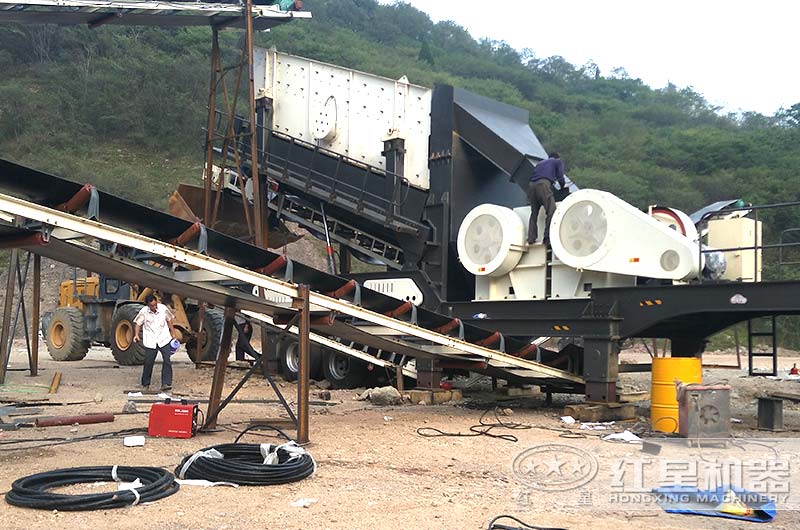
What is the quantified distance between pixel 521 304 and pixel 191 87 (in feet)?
169

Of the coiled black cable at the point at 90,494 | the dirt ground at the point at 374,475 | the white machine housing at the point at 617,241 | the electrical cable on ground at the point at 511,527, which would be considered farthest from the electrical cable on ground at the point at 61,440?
the white machine housing at the point at 617,241

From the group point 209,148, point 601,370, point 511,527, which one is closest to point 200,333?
point 209,148

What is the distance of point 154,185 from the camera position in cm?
4753

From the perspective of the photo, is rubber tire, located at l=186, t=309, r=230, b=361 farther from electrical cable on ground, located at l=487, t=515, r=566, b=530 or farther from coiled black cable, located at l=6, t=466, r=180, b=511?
electrical cable on ground, located at l=487, t=515, r=566, b=530

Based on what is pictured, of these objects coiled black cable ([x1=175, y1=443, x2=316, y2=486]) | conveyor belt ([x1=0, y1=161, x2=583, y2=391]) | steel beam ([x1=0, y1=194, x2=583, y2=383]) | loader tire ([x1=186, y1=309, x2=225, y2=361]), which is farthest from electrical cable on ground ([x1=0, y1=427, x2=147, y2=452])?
loader tire ([x1=186, y1=309, x2=225, y2=361])

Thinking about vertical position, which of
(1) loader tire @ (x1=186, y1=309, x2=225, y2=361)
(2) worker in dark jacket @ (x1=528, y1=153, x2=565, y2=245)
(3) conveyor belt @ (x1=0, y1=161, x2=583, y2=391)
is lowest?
(1) loader tire @ (x1=186, y1=309, x2=225, y2=361)

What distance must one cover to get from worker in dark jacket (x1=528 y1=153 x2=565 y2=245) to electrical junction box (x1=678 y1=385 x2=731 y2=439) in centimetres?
331

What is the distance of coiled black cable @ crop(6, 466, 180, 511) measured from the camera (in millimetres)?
5219

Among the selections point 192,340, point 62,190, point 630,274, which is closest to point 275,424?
point 62,190

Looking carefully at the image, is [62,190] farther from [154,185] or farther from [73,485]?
[154,185]

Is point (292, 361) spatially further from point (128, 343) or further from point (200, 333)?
point (128, 343)

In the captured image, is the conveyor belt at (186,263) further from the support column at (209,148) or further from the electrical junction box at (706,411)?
the support column at (209,148)

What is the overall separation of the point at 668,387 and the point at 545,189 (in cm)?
313

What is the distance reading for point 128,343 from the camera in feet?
55.7
